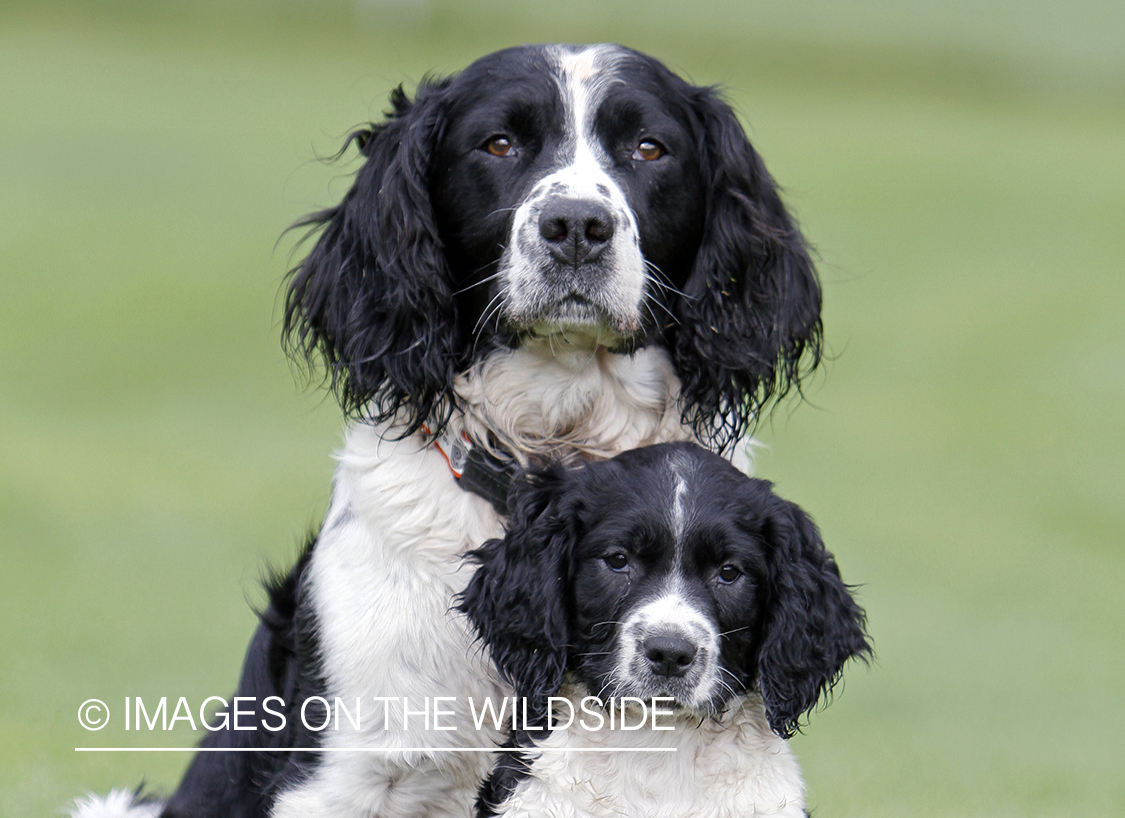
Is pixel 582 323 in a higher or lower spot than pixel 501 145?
lower

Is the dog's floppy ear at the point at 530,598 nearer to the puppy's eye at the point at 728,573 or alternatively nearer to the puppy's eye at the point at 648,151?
the puppy's eye at the point at 728,573

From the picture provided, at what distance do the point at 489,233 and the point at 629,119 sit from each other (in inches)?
21.1

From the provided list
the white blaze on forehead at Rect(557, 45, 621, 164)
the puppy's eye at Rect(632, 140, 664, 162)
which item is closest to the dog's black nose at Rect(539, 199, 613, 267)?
the white blaze on forehead at Rect(557, 45, 621, 164)

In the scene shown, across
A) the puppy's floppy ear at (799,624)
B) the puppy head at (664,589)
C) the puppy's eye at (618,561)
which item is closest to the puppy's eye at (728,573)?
the puppy head at (664,589)

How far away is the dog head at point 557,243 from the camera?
14.5 feet

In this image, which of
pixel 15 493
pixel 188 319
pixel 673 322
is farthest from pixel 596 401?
pixel 188 319

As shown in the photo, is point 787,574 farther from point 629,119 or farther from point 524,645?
point 629,119

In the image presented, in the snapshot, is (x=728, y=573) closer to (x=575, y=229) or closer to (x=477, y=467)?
(x=477, y=467)

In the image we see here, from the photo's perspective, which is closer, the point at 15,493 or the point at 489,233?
the point at 489,233

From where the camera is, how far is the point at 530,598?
425 cm

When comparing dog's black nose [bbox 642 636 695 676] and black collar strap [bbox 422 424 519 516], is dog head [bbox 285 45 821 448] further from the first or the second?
dog's black nose [bbox 642 636 695 676]

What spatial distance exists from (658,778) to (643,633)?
464mm

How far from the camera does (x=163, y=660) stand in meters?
9.73

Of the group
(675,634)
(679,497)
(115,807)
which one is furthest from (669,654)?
(115,807)
